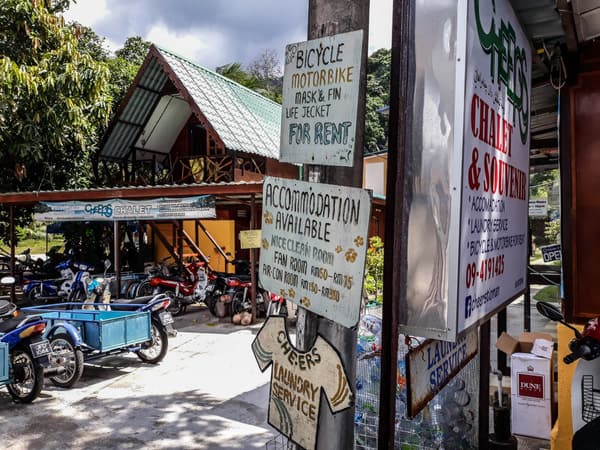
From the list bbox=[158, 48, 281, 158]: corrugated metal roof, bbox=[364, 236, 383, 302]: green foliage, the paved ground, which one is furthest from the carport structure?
the paved ground

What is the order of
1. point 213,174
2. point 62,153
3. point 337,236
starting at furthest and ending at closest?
point 62,153 < point 213,174 < point 337,236

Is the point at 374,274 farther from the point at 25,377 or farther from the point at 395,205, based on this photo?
the point at 395,205

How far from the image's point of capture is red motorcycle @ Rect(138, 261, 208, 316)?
37.7ft

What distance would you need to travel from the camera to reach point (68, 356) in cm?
640

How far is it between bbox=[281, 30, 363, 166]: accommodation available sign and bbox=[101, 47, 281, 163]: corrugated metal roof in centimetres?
1135

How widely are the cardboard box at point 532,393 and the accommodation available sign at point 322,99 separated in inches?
138

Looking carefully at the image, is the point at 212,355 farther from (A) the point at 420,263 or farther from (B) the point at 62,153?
(B) the point at 62,153

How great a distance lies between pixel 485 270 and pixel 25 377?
5.44 metres

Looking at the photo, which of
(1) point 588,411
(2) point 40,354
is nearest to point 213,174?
(2) point 40,354

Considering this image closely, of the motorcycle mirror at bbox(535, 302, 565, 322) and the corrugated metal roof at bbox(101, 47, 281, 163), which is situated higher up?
the corrugated metal roof at bbox(101, 47, 281, 163)

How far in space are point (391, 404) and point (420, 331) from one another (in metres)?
0.28

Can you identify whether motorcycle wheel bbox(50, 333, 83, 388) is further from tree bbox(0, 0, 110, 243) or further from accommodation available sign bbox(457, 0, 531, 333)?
tree bbox(0, 0, 110, 243)

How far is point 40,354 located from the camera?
5832 mm

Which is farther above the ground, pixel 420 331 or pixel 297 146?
pixel 297 146
